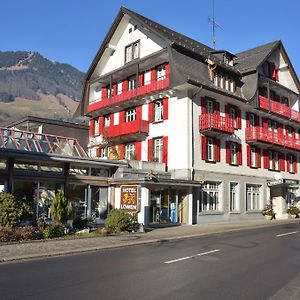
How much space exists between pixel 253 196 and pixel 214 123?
369 inches

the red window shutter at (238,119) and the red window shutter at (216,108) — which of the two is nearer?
the red window shutter at (216,108)

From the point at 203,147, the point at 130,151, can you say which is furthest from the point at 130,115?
the point at 203,147

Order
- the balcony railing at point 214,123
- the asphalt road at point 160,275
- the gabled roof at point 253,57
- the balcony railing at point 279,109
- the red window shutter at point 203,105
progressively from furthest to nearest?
the balcony railing at point 279,109 < the gabled roof at point 253,57 < the red window shutter at point 203,105 < the balcony railing at point 214,123 < the asphalt road at point 160,275

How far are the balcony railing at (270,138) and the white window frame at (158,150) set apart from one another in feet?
26.0

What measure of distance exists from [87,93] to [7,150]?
1825 centimetres

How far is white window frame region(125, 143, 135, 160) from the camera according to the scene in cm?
3291

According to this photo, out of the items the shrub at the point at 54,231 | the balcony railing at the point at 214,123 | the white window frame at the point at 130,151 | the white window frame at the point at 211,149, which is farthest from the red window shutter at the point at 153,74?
the shrub at the point at 54,231

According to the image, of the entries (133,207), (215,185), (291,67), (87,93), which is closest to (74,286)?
(133,207)

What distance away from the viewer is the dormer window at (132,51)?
33250mm

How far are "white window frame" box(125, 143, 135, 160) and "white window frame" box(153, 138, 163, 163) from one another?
2.56 m

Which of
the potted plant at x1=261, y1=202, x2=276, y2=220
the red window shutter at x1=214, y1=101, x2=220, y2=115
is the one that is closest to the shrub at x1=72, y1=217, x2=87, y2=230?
the red window shutter at x1=214, y1=101, x2=220, y2=115

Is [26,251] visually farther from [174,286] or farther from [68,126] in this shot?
[68,126]

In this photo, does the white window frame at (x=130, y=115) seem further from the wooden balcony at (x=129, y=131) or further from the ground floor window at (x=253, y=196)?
the ground floor window at (x=253, y=196)

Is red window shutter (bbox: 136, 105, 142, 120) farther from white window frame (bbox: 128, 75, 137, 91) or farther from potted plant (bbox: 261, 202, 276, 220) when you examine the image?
potted plant (bbox: 261, 202, 276, 220)
